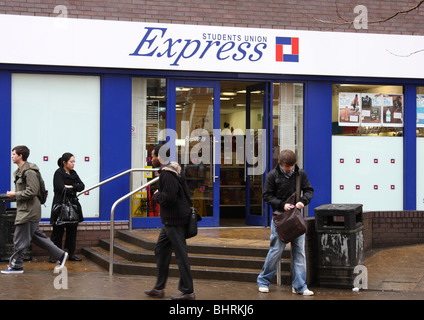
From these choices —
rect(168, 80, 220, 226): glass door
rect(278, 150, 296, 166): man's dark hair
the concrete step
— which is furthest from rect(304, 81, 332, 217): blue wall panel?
rect(278, 150, 296, 166): man's dark hair

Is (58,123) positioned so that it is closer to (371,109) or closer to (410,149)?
(371,109)

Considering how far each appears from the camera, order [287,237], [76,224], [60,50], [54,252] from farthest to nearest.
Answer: [60,50] < [76,224] < [54,252] < [287,237]

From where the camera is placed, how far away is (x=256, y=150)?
12.3 m

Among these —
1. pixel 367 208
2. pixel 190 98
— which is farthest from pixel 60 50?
pixel 367 208

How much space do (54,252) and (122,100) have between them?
346 cm

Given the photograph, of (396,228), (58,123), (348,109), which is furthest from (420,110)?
(58,123)

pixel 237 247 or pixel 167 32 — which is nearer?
pixel 237 247

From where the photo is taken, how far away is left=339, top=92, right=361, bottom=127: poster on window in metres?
12.2

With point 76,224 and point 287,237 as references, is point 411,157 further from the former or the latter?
point 76,224

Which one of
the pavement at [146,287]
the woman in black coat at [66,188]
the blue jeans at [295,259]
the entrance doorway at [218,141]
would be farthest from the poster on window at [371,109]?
the woman in black coat at [66,188]

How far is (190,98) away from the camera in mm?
11664

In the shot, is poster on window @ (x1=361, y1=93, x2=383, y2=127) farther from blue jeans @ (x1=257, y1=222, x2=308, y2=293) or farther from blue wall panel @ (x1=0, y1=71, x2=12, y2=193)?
blue wall panel @ (x1=0, y1=71, x2=12, y2=193)

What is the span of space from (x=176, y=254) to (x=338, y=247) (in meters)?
2.27

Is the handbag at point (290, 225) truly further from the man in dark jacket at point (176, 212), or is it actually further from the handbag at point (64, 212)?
the handbag at point (64, 212)
